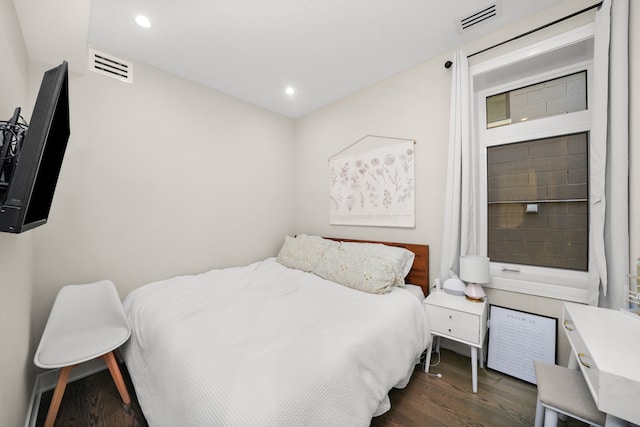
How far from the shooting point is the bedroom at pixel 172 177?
1.40 meters

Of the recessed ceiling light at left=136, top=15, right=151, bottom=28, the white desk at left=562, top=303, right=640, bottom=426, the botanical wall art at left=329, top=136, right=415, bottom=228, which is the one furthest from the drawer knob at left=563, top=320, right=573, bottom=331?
the recessed ceiling light at left=136, top=15, right=151, bottom=28

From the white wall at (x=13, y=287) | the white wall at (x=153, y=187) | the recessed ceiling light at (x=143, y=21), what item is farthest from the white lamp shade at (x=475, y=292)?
the recessed ceiling light at (x=143, y=21)

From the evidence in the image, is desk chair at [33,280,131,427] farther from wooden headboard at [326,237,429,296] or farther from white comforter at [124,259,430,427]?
wooden headboard at [326,237,429,296]

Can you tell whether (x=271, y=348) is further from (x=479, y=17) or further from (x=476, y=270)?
(x=479, y=17)

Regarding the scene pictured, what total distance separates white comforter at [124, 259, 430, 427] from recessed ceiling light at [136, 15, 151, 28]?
2030 mm

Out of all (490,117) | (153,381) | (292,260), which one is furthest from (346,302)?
(490,117)

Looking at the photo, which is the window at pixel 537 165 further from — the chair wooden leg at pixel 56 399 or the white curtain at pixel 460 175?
the chair wooden leg at pixel 56 399

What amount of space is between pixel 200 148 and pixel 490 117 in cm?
281

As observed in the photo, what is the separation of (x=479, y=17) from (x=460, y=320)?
220 centimetres

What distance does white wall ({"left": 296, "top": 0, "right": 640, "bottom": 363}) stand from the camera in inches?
70.1

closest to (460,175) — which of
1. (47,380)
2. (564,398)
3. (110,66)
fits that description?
(564,398)

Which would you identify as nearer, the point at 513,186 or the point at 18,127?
the point at 18,127

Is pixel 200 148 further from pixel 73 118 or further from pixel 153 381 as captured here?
pixel 153 381

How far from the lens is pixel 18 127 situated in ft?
2.94
